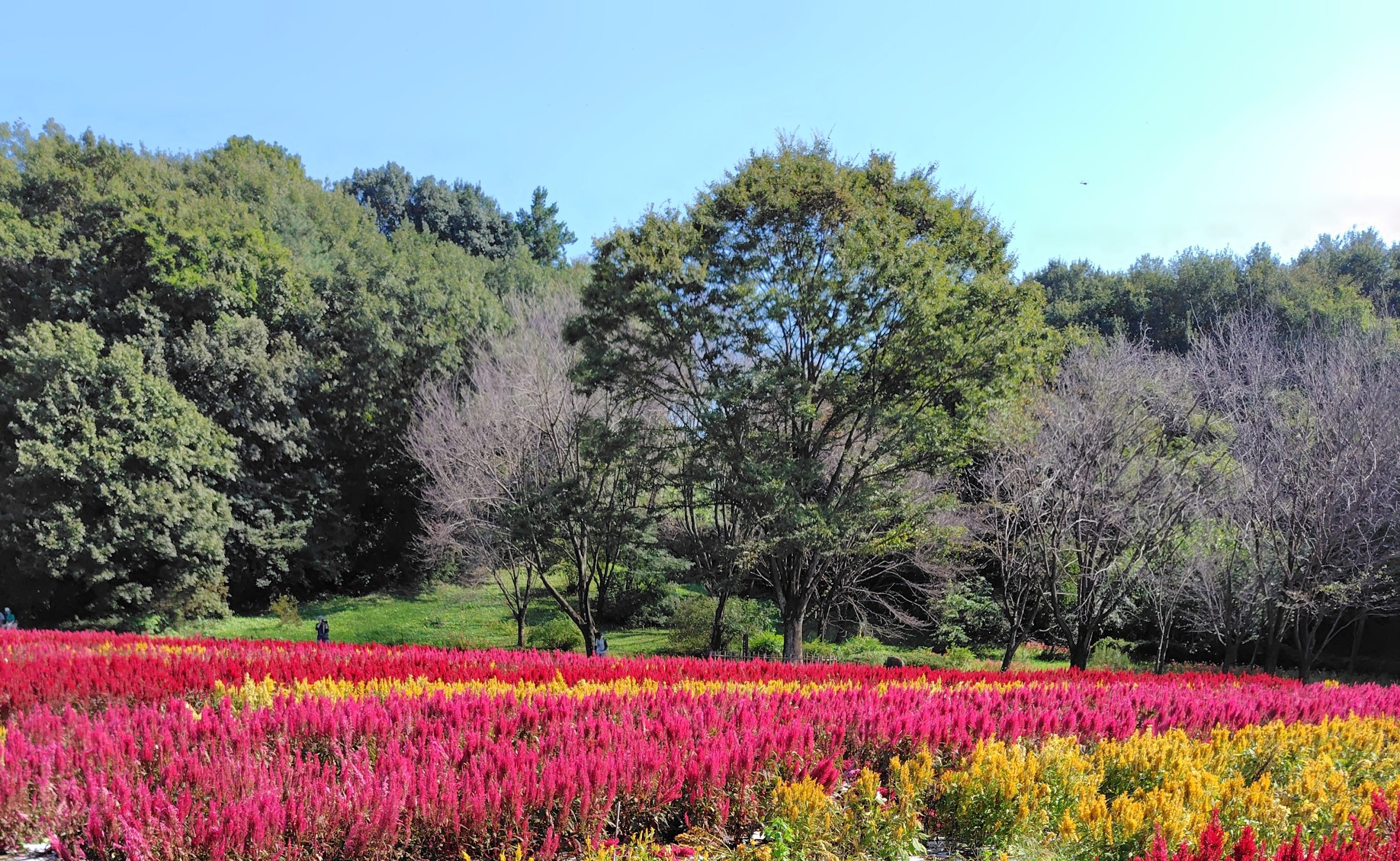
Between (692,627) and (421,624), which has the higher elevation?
(692,627)

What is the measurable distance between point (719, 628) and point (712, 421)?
7.71 metres

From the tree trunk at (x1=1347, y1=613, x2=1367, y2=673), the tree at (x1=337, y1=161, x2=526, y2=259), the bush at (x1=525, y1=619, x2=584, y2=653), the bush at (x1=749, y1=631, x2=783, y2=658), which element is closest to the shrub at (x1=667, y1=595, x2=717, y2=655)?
the bush at (x1=749, y1=631, x2=783, y2=658)

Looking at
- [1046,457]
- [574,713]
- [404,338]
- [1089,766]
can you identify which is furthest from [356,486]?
[1089,766]

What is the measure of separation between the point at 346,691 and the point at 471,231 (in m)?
49.2

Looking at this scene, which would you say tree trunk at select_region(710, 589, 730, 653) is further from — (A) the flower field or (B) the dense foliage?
(B) the dense foliage

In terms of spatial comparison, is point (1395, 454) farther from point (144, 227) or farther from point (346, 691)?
point (144, 227)

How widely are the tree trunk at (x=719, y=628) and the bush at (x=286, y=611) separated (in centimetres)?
1582

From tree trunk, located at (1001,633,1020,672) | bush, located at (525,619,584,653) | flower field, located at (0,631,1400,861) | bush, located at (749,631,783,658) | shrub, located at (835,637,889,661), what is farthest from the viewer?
bush, located at (525,619,584,653)

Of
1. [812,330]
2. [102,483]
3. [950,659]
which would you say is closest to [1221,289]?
[950,659]

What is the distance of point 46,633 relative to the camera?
15.2 m

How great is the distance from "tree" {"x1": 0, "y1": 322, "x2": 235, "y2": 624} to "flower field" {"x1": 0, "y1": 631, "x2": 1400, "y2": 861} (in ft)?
71.1

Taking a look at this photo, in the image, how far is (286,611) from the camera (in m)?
28.8

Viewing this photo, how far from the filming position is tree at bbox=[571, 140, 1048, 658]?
1312cm

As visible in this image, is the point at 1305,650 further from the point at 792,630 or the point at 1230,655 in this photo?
the point at 792,630
